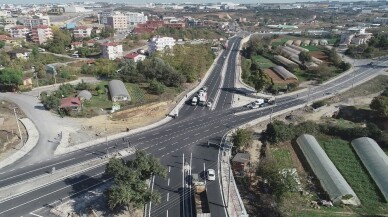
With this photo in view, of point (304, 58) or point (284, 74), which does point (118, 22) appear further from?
point (284, 74)

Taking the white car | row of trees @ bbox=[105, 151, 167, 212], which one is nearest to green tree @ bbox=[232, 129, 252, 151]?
the white car

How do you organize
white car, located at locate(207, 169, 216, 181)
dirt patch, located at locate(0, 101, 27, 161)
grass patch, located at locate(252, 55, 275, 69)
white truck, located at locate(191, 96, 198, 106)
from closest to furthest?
white car, located at locate(207, 169, 216, 181) < dirt patch, located at locate(0, 101, 27, 161) < white truck, located at locate(191, 96, 198, 106) < grass patch, located at locate(252, 55, 275, 69)

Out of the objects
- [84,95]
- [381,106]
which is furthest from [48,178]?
[381,106]

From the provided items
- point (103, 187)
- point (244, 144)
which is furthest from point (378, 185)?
point (103, 187)

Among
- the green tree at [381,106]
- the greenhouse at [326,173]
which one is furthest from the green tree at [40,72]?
→ the green tree at [381,106]

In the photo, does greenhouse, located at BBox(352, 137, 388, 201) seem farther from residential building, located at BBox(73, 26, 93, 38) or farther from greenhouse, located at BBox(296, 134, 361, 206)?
residential building, located at BBox(73, 26, 93, 38)
